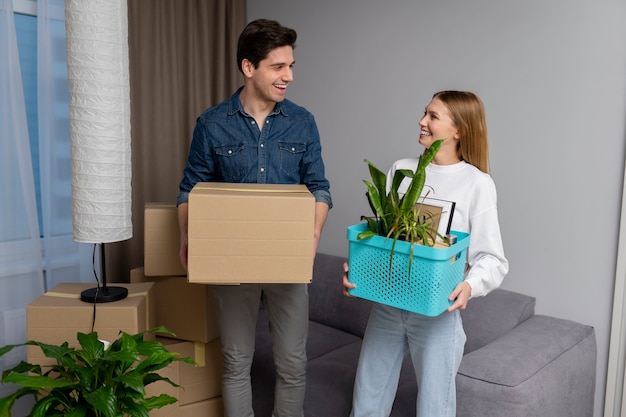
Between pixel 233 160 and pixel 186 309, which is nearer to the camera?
pixel 233 160

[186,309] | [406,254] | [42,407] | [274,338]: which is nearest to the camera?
[406,254]

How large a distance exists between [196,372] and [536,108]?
5.84 feet

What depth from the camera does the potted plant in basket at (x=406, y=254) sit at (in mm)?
1401

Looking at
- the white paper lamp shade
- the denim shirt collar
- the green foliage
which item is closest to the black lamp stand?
the white paper lamp shade

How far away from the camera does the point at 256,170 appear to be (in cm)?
194

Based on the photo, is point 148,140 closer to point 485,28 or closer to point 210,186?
point 210,186

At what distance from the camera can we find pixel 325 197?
6.49ft

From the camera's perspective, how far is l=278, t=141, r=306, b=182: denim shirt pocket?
197 cm

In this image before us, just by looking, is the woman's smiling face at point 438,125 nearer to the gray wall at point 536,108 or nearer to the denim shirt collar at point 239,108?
the denim shirt collar at point 239,108

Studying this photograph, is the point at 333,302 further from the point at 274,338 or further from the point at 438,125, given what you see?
the point at 438,125

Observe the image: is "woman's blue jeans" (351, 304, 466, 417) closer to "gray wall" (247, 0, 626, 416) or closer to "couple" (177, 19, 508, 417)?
"couple" (177, 19, 508, 417)

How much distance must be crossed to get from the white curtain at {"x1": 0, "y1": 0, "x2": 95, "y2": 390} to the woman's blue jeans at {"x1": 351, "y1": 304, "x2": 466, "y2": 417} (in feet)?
5.75

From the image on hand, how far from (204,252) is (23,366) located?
0.66 metres

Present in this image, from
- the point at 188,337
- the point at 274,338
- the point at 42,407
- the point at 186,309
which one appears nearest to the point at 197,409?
the point at 188,337
